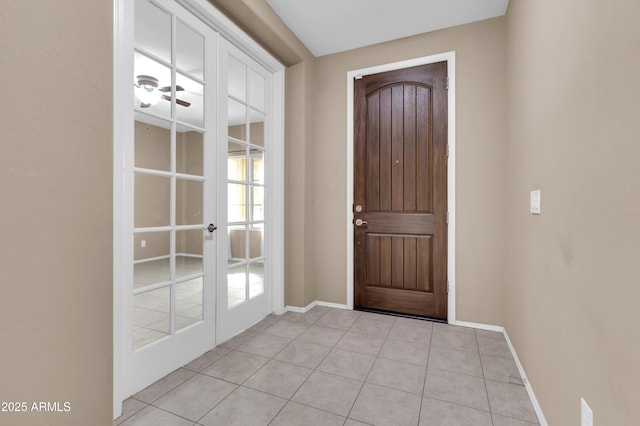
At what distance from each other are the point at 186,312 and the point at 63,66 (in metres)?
1.57

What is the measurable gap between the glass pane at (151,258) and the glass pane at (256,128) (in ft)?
4.02

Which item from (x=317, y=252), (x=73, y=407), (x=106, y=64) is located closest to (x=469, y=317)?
(x=317, y=252)

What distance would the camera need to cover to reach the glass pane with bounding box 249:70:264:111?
265 centimetres

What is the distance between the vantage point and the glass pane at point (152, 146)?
169cm

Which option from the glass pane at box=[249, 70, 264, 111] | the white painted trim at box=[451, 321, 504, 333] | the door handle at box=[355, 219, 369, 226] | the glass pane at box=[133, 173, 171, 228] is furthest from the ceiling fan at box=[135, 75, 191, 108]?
the white painted trim at box=[451, 321, 504, 333]

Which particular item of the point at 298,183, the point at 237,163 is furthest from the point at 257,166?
the point at 298,183

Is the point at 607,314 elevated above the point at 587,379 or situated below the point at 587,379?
above

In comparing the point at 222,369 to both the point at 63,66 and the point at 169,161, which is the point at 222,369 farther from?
the point at 63,66

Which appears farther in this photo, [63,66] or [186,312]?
[186,312]

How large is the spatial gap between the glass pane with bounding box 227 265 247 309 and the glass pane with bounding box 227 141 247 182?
78cm

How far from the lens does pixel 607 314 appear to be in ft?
2.90

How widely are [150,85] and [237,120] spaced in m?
0.80

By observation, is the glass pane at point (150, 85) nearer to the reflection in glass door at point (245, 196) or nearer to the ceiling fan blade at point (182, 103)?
the ceiling fan blade at point (182, 103)

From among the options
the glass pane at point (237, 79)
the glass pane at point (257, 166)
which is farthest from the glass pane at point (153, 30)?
the glass pane at point (257, 166)
